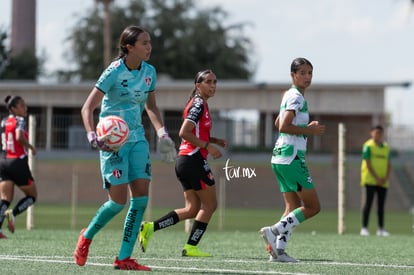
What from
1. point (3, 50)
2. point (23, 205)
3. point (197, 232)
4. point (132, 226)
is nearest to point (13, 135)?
point (23, 205)

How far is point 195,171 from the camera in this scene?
12195 mm

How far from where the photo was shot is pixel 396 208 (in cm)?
4084

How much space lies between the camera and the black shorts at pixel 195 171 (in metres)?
12.2

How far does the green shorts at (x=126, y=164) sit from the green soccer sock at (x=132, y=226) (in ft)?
0.73

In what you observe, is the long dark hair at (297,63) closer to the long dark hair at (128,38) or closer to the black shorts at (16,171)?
the long dark hair at (128,38)

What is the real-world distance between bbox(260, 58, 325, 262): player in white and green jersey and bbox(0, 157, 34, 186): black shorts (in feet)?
19.5

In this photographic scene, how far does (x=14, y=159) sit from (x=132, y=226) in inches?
264

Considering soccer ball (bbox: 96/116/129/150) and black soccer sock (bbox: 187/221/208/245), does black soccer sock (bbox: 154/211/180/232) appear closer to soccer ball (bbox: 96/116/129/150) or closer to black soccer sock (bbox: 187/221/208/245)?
black soccer sock (bbox: 187/221/208/245)

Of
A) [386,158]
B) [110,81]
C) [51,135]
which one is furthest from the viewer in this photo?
[51,135]

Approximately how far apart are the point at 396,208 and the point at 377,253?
28.2m

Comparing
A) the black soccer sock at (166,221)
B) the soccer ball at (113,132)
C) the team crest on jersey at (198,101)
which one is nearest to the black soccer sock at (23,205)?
the black soccer sock at (166,221)

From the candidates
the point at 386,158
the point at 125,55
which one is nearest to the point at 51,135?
the point at 386,158

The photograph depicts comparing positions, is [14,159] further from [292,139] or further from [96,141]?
[96,141]

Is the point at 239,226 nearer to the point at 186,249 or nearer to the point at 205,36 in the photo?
the point at 186,249
